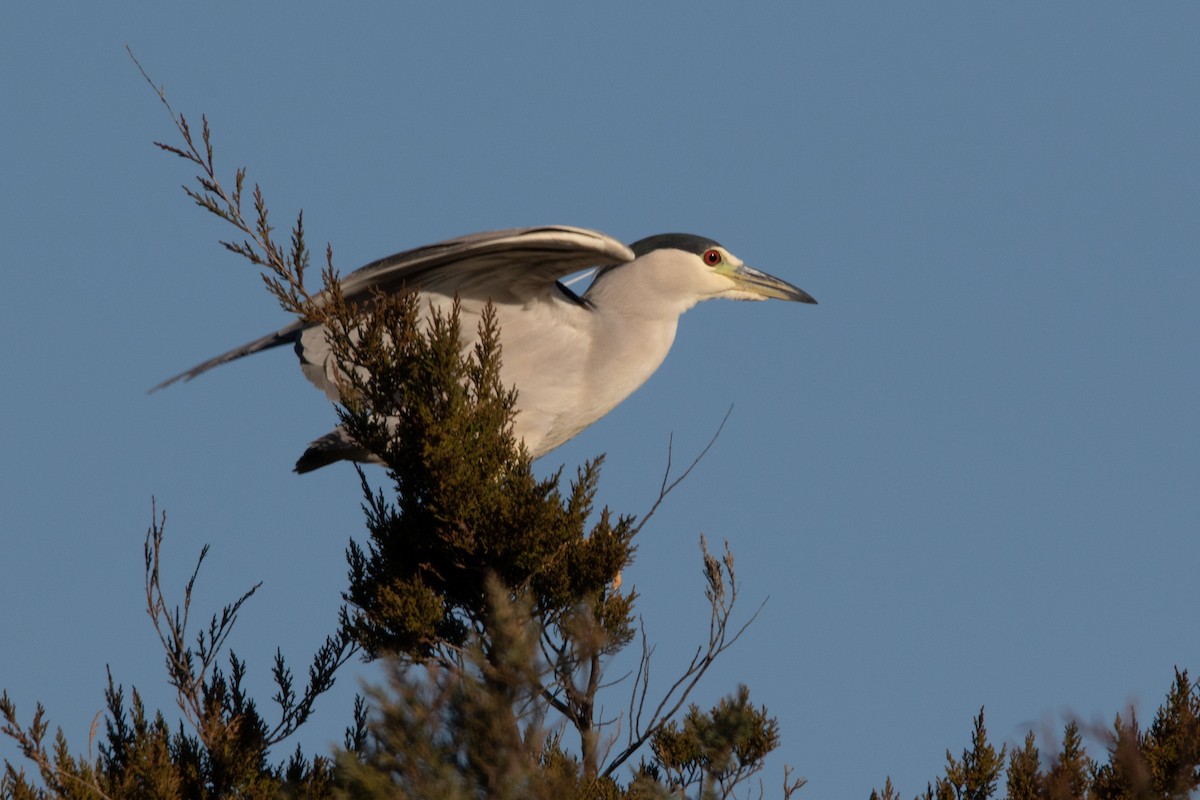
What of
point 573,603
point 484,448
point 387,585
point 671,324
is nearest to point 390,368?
point 484,448

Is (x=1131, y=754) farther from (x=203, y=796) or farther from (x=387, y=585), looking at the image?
(x=203, y=796)

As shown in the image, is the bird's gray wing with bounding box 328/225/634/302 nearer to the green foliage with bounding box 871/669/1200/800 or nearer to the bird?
the bird

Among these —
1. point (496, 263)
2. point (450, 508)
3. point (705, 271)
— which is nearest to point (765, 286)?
point (705, 271)

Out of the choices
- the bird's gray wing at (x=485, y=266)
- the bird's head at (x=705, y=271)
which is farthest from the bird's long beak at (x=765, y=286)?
the bird's gray wing at (x=485, y=266)

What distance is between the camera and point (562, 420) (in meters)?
Result: 6.03

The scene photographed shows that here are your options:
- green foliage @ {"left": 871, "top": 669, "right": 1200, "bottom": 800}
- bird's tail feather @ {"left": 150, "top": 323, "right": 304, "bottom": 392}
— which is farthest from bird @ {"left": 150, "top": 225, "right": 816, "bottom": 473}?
green foliage @ {"left": 871, "top": 669, "right": 1200, "bottom": 800}

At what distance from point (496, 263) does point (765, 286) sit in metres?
2.04

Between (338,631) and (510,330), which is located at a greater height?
(510,330)

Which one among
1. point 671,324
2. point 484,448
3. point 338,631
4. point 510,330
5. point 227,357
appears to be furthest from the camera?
point 671,324

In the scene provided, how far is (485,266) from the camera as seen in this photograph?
5234mm

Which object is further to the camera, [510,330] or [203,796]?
[510,330]

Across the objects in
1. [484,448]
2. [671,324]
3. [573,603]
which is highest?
[671,324]

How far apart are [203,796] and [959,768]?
2.55 meters

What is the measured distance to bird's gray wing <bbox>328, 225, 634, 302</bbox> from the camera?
482 centimetres
